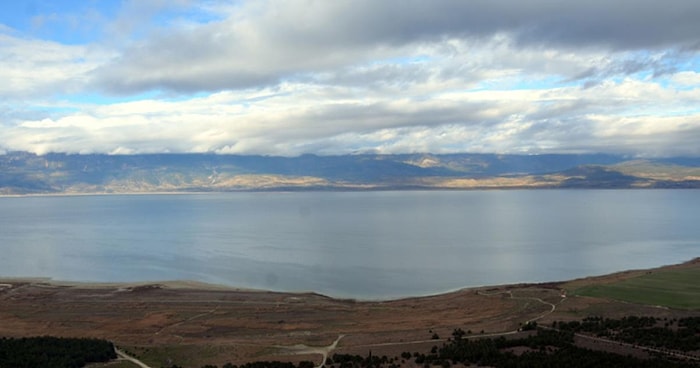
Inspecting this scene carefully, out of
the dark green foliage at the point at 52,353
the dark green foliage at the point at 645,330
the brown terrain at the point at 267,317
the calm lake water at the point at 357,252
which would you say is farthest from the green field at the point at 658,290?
the dark green foliage at the point at 52,353

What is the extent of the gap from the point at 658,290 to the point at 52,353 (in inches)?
2562

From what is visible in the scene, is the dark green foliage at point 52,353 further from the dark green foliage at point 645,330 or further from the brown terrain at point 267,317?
the dark green foliage at point 645,330

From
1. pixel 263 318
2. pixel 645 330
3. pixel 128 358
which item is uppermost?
pixel 645 330

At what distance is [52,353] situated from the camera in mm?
45156

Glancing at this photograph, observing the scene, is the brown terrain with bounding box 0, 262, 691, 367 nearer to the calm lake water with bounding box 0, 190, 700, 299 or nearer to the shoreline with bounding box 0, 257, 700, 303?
the shoreline with bounding box 0, 257, 700, 303

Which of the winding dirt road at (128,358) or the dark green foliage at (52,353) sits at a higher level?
the dark green foliage at (52,353)

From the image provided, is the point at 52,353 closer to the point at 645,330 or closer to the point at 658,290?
the point at 645,330

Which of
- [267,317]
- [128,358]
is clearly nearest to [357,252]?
[267,317]

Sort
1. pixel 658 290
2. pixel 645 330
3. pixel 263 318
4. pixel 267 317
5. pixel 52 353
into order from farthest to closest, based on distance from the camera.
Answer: pixel 658 290
pixel 267 317
pixel 263 318
pixel 645 330
pixel 52 353

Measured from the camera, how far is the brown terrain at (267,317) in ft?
163

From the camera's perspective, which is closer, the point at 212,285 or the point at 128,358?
the point at 128,358

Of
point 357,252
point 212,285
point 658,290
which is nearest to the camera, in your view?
point 658,290

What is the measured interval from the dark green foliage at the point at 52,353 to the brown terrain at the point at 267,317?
329 centimetres

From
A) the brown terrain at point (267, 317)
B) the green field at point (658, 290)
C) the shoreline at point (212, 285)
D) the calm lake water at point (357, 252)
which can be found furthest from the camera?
the calm lake water at point (357, 252)
